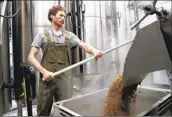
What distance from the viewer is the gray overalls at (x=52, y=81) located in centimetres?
134

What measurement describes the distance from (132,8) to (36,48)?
3.80 ft

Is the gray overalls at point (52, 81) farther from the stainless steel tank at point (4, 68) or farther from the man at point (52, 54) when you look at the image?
the stainless steel tank at point (4, 68)

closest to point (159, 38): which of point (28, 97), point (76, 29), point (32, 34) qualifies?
point (28, 97)

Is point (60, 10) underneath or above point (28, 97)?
above

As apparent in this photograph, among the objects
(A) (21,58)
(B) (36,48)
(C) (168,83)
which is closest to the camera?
(B) (36,48)

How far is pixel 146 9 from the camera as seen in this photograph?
0.63m

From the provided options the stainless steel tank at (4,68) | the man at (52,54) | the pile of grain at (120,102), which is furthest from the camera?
the stainless steel tank at (4,68)

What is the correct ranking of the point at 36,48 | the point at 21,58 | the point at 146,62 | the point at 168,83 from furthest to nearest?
1. the point at 168,83
2. the point at 21,58
3. the point at 36,48
4. the point at 146,62

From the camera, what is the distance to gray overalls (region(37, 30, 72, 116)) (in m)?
1.34

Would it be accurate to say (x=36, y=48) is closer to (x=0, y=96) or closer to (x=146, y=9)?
(x=0, y=96)

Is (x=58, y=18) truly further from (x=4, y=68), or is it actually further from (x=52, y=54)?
(x=4, y=68)

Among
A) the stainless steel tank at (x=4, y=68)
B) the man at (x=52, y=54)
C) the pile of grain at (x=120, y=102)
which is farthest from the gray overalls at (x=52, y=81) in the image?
the stainless steel tank at (x=4, y=68)

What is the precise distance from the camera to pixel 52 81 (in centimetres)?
136

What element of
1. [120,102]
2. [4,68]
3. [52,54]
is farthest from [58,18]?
[4,68]
